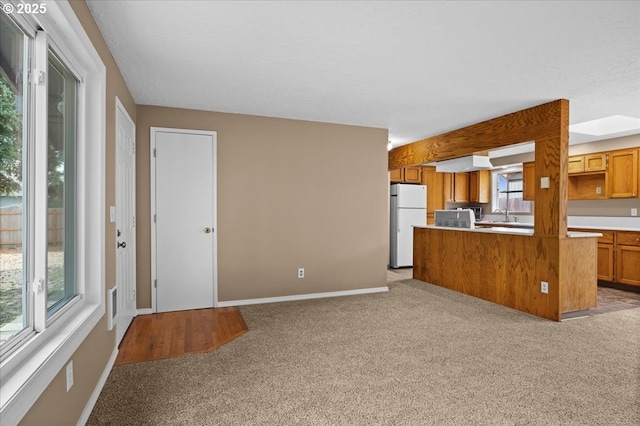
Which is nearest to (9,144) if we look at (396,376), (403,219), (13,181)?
(13,181)

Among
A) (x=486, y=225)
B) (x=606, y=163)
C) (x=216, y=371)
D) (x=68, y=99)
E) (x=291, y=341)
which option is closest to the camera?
(x=68, y=99)

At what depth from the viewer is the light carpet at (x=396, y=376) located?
204 centimetres

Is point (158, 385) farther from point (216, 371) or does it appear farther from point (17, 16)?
point (17, 16)

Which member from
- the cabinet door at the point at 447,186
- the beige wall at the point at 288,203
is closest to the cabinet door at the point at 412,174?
the cabinet door at the point at 447,186

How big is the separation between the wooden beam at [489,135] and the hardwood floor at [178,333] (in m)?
3.65

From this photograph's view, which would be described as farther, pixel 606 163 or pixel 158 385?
→ pixel 606 163

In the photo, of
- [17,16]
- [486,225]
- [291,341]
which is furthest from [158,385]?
[486,225]

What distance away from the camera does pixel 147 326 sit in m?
3.58

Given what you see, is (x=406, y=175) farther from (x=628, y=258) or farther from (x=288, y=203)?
(x=628, y=258)

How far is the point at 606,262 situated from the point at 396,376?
482 cm

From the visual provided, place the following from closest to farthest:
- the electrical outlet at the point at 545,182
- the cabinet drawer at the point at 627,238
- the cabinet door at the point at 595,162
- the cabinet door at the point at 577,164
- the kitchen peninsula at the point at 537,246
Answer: the kitchen peninsula at the point at 537,246 < the electrical outlet at the point at 545,182 < the cabinet drawer at the point at 627,238 < the cabinet door at the point at 595,162 < the cabinet door at the point at 577,164

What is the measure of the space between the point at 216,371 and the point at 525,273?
3453 mm

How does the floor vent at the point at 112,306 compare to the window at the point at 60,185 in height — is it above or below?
below

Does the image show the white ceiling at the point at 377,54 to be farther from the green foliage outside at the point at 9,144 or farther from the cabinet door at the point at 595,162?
the cabinet door at the point at 595,162
